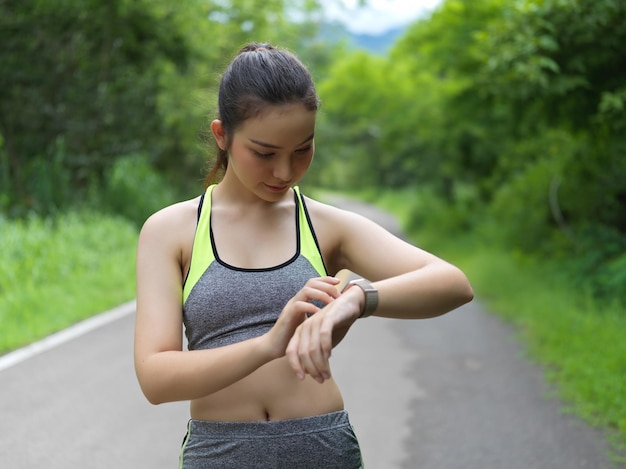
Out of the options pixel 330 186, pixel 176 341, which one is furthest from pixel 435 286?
pixel 330 186

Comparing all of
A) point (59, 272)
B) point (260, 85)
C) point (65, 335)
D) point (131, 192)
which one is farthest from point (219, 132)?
point (131, 192)

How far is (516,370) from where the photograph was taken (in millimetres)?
7039

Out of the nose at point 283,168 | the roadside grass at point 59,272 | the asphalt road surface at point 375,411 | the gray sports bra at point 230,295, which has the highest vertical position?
the nose at point 283,168

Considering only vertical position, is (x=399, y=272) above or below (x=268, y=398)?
above

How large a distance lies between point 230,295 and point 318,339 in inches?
14.3

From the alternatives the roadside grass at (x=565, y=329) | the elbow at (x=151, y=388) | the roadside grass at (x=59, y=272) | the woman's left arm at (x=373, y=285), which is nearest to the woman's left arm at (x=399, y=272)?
the woman's left arm at (x=373, y=285)

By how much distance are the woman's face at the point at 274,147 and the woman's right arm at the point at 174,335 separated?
0.18 meters

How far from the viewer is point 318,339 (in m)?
1.49

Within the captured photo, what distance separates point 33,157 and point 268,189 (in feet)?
48.0

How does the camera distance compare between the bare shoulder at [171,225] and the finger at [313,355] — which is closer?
the finger at [313,355]

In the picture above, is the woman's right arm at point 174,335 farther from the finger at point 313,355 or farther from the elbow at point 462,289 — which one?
the elbow at point 462,289

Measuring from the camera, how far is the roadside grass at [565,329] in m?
5.66

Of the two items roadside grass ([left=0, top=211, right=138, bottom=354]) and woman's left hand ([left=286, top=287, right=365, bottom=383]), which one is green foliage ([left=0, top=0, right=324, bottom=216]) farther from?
woman's left hand ([left=286, top=287, right=365, bottom=383])

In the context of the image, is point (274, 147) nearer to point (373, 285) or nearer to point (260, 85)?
point (260, 85)
